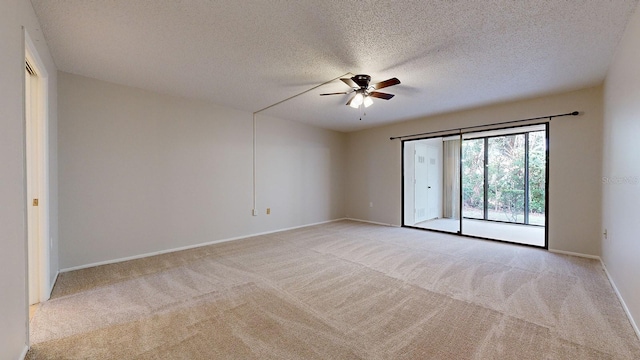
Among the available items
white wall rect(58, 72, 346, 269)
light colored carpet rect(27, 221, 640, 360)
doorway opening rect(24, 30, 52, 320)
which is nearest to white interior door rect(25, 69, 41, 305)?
doorway opening rect(24, 30, 52, 320)

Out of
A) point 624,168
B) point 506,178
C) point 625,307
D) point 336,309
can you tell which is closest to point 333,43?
point 336,309

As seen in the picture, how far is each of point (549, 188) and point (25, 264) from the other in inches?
240

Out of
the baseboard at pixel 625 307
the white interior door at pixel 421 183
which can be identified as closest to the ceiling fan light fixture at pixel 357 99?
the baseboard at pixel 625 307

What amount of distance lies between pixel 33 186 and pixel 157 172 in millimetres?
1459

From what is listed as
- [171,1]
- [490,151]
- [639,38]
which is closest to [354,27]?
A: [171,1]

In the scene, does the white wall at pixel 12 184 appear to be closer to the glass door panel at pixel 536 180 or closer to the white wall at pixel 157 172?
the white wall at pixel 157 172

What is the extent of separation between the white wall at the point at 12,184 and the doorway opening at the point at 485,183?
5.87 metres

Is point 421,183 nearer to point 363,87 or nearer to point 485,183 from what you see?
point 485,183

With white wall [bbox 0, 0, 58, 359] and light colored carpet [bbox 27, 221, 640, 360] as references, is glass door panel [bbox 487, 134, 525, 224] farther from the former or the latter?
white wall [bbox 0, 0, 58, 359]

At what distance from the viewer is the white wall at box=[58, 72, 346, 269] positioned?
320 cm

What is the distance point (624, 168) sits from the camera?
2383 mm

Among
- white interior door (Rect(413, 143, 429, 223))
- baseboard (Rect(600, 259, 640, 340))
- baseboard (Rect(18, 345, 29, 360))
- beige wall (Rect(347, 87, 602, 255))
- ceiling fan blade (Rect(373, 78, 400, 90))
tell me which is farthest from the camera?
white interior door (Rect(413, 143, 429, 223))

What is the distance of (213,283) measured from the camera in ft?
9.14

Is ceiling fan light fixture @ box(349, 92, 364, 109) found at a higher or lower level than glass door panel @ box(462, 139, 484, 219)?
higher
